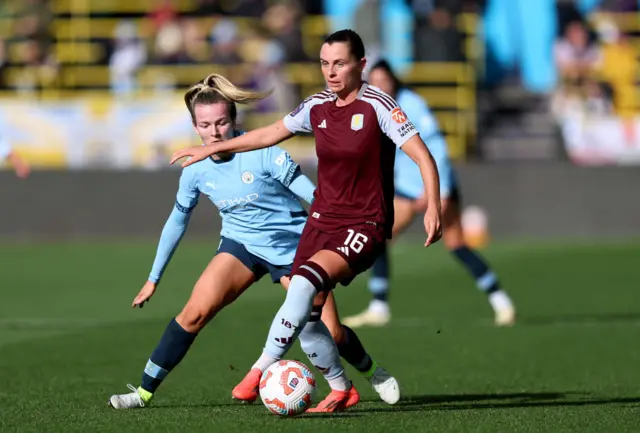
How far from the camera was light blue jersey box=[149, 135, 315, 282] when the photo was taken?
7930 millimetres

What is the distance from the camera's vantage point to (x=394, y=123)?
23.6 ft

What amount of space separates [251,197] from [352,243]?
927 millimetres

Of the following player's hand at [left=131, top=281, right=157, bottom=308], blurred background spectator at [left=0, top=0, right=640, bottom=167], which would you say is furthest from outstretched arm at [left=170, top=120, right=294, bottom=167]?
blurred background spectator at [left=0, top=0, right=640, bottom=167]

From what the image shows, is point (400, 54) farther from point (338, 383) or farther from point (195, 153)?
point (195, 153)

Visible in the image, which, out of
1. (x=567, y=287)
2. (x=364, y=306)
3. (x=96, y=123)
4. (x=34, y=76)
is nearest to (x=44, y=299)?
(x=364, y=306)

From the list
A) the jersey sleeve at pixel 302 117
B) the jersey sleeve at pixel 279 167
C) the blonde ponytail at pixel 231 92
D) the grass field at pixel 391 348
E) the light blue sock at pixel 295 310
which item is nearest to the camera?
the light blue sock at pixel 295 310

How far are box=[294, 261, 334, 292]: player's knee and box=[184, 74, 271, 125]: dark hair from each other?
3.35ft

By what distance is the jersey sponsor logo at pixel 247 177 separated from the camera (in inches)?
313

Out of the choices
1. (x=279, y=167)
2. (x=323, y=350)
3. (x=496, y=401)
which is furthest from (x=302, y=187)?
(x=496, y=401)

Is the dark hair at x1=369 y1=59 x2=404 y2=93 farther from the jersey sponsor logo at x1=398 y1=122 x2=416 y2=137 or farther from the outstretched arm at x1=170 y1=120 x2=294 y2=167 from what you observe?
the jersey sponsor logo at x1=398 y1=122 x2=416 y2=137

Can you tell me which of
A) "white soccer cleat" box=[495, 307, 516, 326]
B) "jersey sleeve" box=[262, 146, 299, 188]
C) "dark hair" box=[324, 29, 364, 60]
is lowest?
"white soccer cleat" box=[495, 307, 516, 326]

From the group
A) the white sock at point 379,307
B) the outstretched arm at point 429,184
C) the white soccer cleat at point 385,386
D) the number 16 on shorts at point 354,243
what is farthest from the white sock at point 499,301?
the outstretched arm at point 429,184

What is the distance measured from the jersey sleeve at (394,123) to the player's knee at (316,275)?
2.45 feet

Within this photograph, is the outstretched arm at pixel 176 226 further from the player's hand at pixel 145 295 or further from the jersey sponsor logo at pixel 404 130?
the jersey sponsor logo at pixel 404 130
